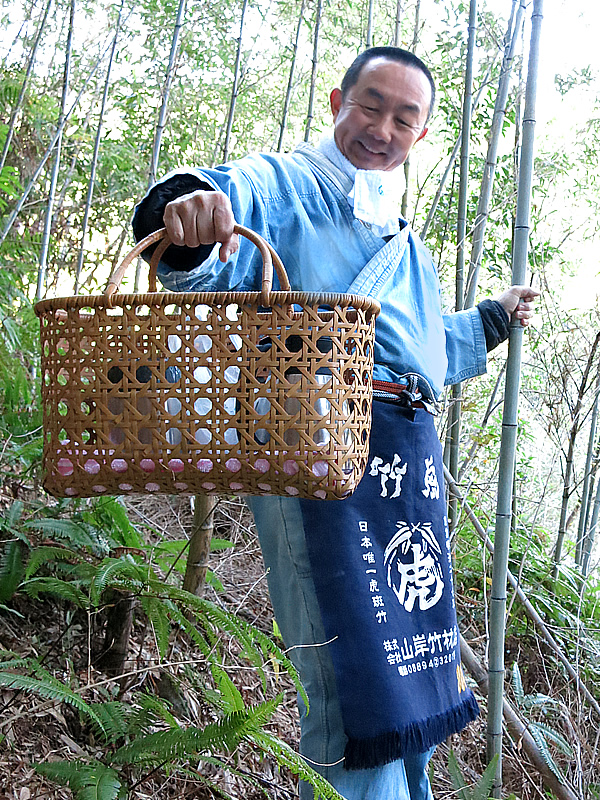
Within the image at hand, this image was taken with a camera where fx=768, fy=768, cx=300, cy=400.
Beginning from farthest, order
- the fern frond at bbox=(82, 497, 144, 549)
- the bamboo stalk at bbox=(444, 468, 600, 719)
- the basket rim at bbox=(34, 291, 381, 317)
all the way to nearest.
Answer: the bamboo stalk at bbox=(444, 468, 600, 719) < the fern frond at bbox=(82, 497, 144, 549) < the basket rim at bbox=(34, 291, 381, 317)

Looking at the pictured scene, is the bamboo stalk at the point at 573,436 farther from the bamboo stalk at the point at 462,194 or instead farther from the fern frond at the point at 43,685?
the fern frond at the point at 43,685

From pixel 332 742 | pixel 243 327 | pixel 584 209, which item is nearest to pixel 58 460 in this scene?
pixel 243 327

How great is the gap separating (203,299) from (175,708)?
1050 mm

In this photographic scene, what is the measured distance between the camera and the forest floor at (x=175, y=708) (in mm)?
1266

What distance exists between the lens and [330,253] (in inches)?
47.2

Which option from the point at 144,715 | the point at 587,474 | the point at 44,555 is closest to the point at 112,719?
the point at 144,715

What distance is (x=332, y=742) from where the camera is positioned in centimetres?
114

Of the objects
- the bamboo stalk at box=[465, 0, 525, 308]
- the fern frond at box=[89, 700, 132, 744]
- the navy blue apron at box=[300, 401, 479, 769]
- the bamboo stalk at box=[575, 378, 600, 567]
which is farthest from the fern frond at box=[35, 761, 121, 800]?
the bamboo stalk at box=[575, 378, 600, 567]

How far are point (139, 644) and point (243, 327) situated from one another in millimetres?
1077

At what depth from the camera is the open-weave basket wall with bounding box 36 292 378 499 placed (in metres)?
0.83

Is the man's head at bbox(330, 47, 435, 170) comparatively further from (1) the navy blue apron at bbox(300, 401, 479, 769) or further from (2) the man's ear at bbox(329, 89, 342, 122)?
(1) the navy blue apron at bbox(300, 401, 479, 769)

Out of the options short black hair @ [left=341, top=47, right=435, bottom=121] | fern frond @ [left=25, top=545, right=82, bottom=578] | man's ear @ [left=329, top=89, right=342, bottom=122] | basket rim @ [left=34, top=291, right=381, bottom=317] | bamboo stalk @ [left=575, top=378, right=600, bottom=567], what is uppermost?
short black hair @ [left=341, top=47, right=435, bottom=121]

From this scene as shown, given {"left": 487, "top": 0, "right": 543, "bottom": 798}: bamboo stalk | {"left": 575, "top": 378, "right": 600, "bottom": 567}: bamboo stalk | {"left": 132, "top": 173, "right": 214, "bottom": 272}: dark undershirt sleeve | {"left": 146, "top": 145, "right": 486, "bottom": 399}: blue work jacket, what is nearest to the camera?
{"left": 132, "top": 173, "right": 214, "bottom": 272}: dark undershirt sleeve

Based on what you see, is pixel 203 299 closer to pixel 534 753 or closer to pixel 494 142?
pixel 494 142
